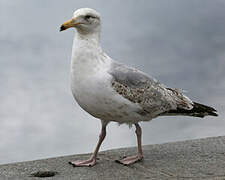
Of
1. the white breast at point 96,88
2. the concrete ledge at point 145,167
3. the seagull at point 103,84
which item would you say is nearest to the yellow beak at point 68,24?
the seagull at point 103,84

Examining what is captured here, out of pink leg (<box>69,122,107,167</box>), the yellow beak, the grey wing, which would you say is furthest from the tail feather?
the yellow beak

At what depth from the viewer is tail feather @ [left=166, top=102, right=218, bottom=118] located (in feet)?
23.0

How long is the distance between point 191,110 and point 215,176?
1229 mm

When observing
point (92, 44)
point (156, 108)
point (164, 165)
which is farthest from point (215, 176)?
point (92, 44)

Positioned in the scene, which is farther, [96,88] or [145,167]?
[145,167]

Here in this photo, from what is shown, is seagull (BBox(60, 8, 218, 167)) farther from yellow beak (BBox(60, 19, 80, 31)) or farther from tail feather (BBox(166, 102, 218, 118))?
tail feather (BBox(166, 102, 218, 118))

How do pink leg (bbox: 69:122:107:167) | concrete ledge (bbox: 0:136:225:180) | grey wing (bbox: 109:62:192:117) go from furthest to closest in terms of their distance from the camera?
pink leg (bbox: 69:122:107:167) < concrete ledge (bbox: 0:136:225:180) < grey wing (bbox: 109:62:192:117)

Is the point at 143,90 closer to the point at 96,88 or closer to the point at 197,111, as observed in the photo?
the point at 96,88

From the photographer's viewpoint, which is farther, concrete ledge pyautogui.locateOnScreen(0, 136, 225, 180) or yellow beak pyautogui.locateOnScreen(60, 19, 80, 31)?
concrete ledge pyautogui.locateOnScreen(0, 136, 225, 180)

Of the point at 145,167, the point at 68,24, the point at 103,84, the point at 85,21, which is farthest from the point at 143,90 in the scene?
the point at 68,24

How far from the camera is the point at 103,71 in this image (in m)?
6.09

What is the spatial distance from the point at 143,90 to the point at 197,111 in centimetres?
128

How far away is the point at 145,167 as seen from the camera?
21.8 feet

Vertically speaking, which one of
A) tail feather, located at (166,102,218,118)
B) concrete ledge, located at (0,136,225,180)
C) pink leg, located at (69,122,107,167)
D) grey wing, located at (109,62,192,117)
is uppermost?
grey wing, located at (109,62,192,117)
